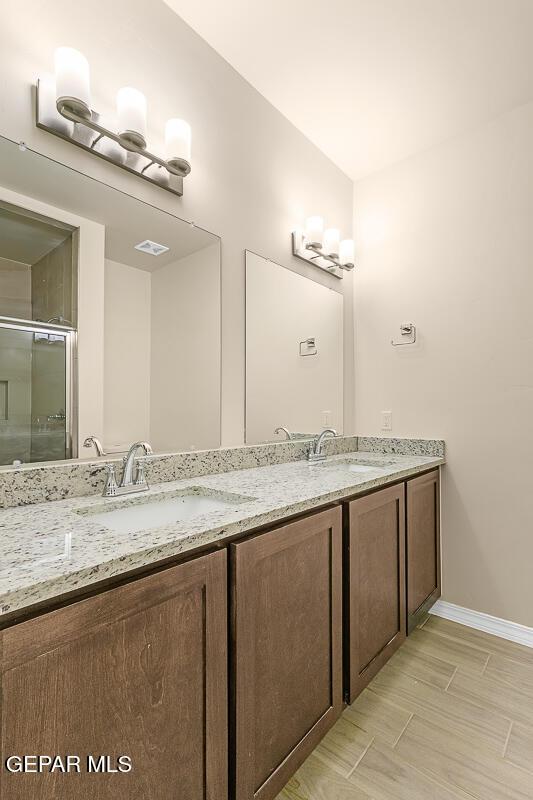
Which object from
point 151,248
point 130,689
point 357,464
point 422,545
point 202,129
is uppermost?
point 202,129

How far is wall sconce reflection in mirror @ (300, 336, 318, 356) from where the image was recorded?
2.25 m

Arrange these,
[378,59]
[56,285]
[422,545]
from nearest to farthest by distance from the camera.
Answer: [56,285], [378,59], [422,545]

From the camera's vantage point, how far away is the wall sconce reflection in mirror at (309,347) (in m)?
2.25

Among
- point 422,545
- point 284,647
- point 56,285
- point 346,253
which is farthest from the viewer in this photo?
point 346,253

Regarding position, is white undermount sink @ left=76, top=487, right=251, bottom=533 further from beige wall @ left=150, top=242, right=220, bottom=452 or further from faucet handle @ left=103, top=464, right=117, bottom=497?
beige wall @ left=150, top=242, right=220, bottom=452

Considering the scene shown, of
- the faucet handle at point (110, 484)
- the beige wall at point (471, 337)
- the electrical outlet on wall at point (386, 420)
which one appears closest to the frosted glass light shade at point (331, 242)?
the beige wall at point (471, 337)

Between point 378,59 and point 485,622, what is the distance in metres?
2.69

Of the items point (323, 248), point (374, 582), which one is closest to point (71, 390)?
point (374, 582)

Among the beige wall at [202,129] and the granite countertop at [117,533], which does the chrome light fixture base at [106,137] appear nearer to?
the beige wall at [202,129]

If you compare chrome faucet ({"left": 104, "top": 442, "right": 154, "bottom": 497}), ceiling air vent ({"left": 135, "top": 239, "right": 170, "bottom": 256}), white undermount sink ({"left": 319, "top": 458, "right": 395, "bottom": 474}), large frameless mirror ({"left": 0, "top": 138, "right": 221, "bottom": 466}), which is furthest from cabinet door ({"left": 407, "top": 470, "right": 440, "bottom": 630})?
ceiling air vent ({"left": 135, "top": 239, "right": 170, "bottom": 256})

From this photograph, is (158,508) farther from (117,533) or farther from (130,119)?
(130,119)

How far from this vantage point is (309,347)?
7.55 feet

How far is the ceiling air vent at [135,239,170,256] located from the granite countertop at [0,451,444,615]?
2.77ft

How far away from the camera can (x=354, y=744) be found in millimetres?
1343
